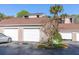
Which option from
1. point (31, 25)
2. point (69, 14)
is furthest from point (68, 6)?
point (31, 25)

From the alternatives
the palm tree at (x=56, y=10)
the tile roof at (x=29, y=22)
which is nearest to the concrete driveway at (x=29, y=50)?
the tile roof at (x=29, y=22)

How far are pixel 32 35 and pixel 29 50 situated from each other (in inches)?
19.1

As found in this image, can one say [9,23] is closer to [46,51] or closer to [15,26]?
[15,26]

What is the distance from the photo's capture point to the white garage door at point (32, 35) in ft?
43.7

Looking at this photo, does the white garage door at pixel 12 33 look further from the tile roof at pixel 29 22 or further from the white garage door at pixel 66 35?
the white garage door at pixel 66 35

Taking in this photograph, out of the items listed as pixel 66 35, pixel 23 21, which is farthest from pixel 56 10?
pixel 23 21

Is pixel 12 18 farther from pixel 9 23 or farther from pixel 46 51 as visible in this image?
pixel 46 51

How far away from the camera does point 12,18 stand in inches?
526

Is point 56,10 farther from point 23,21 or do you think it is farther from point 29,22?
point 23,21

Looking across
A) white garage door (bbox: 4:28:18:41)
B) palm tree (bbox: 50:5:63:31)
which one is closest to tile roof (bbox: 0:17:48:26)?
white garage door (bbox: 4:28:18:41)

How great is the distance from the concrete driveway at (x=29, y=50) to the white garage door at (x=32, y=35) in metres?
0.22

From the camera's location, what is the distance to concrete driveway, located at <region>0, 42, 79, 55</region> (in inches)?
520
